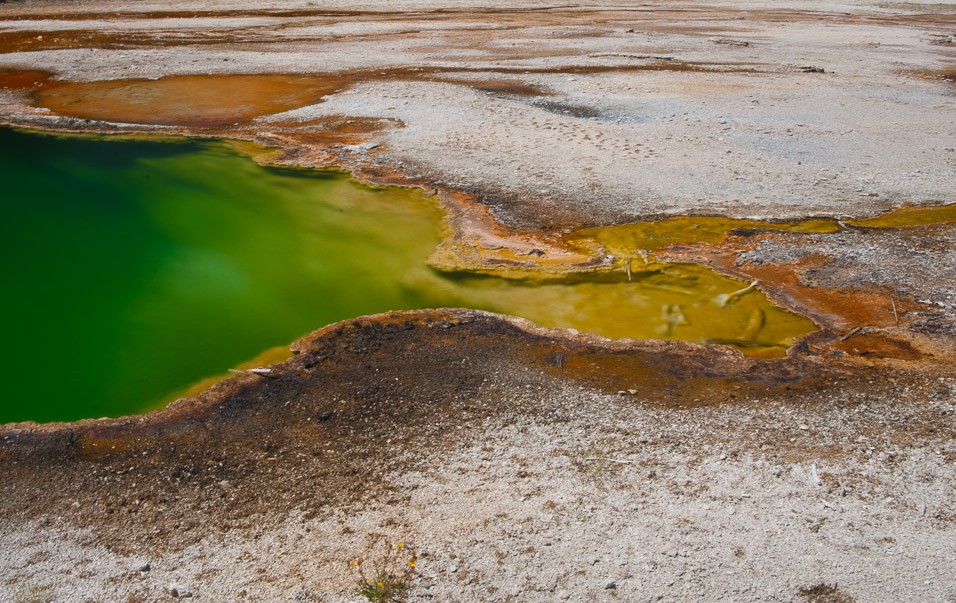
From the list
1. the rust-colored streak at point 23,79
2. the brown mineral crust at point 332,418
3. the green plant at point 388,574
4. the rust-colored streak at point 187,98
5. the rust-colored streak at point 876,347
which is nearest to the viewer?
the green plant at point 388,574

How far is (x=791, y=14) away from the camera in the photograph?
1019 inches

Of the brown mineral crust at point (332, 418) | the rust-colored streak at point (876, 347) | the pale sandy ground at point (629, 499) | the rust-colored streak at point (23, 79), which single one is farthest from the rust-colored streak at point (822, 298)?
Answer: the rust-colored streak at point (23, 79)

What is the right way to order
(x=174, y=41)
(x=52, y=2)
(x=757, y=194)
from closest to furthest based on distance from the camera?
(x=757, y=194)
(x=174, y=41)
(x=52, y=2)

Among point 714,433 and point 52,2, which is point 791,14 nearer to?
point 714,433

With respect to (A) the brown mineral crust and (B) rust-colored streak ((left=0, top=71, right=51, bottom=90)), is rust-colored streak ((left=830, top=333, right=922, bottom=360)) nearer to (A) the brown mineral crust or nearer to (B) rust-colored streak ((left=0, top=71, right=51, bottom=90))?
(A) the brown mineral crust

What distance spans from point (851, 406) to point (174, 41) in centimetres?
2061

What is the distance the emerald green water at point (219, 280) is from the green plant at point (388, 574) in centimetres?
292

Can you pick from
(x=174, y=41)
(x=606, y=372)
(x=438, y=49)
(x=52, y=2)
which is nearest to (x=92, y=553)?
(x=606, y=372)

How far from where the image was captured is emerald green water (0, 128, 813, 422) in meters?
6.97

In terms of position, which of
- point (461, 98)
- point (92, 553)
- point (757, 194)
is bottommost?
point (92, 553)

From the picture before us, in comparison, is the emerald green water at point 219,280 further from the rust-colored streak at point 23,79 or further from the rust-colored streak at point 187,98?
the rust-colored streak at point 23,79

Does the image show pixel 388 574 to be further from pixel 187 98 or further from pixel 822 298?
pixel 187 98

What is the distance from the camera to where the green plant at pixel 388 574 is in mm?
4238

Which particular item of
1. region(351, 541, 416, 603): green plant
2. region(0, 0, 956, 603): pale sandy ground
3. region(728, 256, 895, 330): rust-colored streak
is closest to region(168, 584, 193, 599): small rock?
region(0, 0, 956, 603): pale sandy ground
